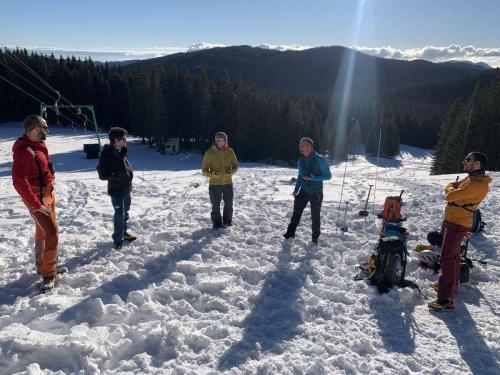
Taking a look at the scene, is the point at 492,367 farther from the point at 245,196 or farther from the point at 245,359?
the point at 245,196

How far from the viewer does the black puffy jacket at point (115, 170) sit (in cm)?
683

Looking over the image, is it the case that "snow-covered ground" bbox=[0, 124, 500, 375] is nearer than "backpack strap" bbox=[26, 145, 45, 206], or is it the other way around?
"snow-covered ground" bbox=[0, 124, 500, 375]

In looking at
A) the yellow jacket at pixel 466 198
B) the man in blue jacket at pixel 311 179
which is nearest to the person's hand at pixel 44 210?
the man in blue jacket at pixel 311 179

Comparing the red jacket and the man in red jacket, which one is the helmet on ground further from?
the red jacket

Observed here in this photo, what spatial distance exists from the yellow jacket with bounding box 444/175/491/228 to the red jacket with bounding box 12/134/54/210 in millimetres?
6356

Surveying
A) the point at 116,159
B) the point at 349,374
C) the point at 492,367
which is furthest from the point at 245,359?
the point at 116,159

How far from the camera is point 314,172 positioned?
7.80m

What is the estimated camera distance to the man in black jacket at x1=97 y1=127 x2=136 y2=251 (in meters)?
6.83

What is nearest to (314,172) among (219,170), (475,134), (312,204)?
(312,204)

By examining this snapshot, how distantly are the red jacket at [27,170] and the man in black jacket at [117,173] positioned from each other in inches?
53.3

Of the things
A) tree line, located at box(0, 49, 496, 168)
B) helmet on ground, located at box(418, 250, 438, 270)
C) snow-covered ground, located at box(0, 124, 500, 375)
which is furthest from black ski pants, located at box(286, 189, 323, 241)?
tree line, located at box(0, 49, 496, 168)

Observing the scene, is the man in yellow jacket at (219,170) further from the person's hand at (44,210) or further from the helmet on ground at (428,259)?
the helmet on ground at (428,259)

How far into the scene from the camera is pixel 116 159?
6918 millimetres

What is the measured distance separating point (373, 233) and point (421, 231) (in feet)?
4.50
